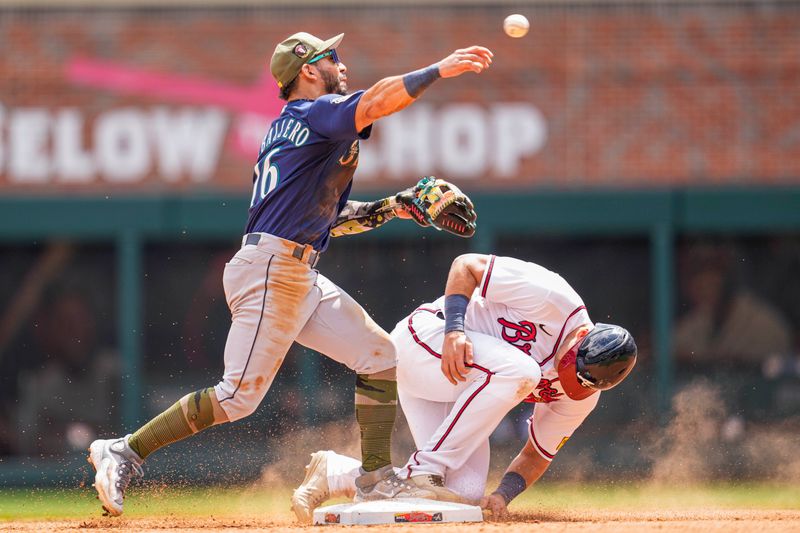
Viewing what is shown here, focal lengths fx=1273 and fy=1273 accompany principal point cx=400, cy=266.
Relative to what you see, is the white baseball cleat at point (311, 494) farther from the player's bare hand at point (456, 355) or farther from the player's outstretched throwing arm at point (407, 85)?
the player's outstretched throwing arm at point (407, 85)

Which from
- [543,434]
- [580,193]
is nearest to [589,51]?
[580,193]

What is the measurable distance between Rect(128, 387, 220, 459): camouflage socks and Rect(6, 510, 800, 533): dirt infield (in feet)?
1.16

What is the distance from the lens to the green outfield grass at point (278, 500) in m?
6.75

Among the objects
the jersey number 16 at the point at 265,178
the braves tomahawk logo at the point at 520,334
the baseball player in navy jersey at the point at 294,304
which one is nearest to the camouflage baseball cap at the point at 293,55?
the baseball player in navy jersey at the point at 294,304

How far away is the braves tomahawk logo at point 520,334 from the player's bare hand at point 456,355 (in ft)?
0.93

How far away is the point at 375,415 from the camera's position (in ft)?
17.8

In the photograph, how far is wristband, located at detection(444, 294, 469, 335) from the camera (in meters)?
5.42

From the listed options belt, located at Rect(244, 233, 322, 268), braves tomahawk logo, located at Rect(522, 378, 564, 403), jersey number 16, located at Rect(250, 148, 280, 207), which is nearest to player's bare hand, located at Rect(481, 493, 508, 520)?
braves tomahawk logo, located at Rect(522, 378, 564, 403)


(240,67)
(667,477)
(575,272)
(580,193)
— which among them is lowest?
(667,477)

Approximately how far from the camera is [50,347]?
1125cm

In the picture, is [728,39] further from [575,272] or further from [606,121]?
[575,272]

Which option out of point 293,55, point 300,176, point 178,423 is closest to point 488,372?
point 300,176

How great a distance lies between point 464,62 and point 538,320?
130cm

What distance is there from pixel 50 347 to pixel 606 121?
606cm
